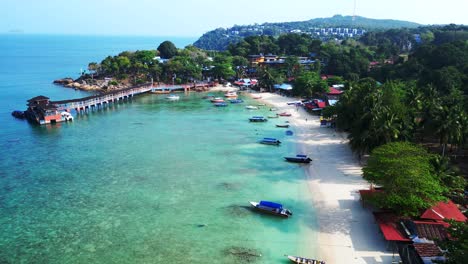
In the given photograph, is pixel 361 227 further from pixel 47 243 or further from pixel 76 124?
pixel 76 124

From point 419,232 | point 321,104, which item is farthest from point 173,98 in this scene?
point 419,232

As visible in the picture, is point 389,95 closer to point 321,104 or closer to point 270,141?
point 270,141

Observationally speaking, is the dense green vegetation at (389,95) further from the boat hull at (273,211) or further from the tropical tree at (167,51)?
the boat hull at (273,211)

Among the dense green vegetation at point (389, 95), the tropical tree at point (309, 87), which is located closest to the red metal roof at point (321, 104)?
the dense green vegetation at point (389, 95)

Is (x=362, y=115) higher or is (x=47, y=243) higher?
(x=362, y=115)

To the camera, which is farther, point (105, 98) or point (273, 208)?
point (105, 98)

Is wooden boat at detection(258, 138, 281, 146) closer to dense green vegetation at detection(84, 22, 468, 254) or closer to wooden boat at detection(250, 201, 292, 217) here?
dense green vegetation at detection(84, 22, 468, 254)

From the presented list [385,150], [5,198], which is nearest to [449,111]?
[385,150]
